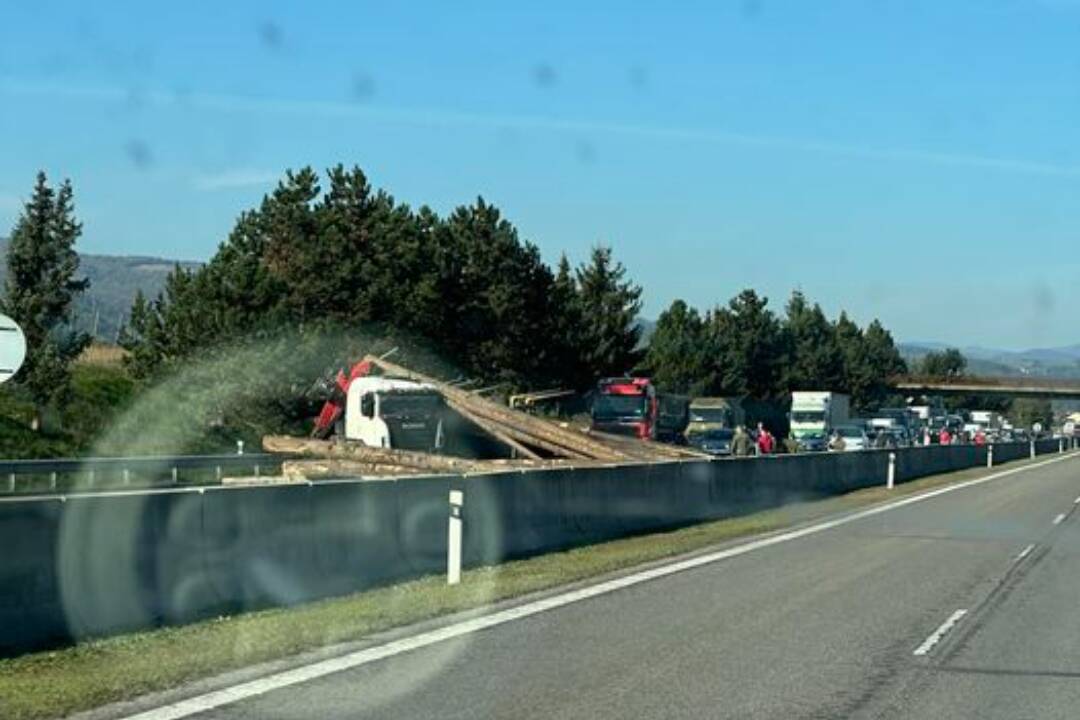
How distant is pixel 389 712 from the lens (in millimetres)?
9086

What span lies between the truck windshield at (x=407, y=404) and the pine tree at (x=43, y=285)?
1138 cm

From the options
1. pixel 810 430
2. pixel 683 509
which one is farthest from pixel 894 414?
pixel 683 509

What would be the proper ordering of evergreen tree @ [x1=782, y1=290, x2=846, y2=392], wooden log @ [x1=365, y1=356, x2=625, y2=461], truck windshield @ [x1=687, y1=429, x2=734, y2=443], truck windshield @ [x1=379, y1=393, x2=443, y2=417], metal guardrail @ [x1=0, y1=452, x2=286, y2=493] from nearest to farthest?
metal guardrail @ [x1=0, y1=452, x2=286, y2=493]
wooden log @ [x1=365, y1=356, x2=625, y2=461]
truck windshield @ [x1=379, y1=393, x2=443, y2=417]
truck windshield @ [x1=687, y1=429, x2=734, y2=443]
evergreen tree @ [x1=782, y1=290, x2=846, y2=392]

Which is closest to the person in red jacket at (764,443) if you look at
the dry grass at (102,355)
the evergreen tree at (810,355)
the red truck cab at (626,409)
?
the red truck cab at (626,409)

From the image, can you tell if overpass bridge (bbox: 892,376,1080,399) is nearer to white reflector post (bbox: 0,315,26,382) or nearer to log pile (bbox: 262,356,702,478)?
log pile (bbox: 262,356,702,478)

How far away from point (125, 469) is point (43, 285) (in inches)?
458

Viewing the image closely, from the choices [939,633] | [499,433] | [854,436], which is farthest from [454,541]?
[854,436]

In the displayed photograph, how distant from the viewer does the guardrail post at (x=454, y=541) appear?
1636 cm

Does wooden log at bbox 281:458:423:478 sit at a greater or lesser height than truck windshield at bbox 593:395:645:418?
lesser

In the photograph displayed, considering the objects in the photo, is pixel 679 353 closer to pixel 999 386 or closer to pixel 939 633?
pixel 999 386

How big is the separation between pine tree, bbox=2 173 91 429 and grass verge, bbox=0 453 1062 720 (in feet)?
94.6

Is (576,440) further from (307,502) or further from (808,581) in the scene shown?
(307,502)

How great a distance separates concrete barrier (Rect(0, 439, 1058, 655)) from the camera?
11.2 m

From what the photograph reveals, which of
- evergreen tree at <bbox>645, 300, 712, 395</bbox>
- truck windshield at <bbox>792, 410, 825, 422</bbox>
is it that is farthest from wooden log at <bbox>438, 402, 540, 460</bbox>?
evergreen tree at <bbox>645, 300, 712, 395</bbox>
